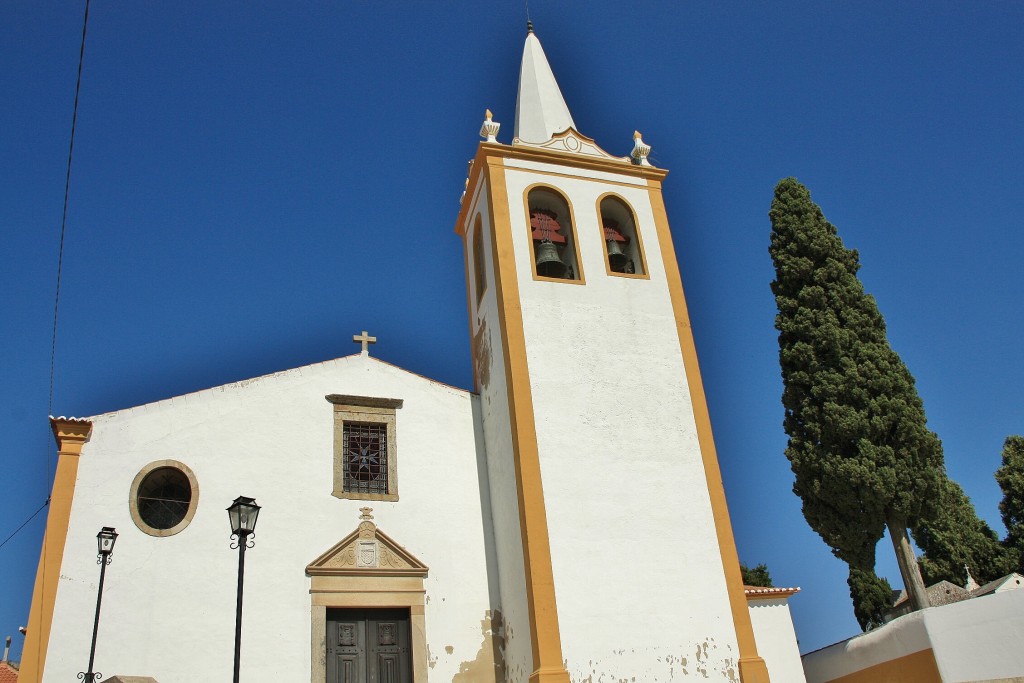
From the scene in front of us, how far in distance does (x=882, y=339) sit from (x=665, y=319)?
363 cm

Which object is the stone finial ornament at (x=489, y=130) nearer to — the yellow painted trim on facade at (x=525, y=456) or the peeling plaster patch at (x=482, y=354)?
the yellow painted trim on facade at (x=525, y=456)

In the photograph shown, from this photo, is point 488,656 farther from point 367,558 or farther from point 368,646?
point 367,558

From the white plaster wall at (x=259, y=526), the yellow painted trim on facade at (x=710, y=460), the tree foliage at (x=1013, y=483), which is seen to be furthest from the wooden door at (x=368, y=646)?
the tree foliage at (x=1013, y=483)

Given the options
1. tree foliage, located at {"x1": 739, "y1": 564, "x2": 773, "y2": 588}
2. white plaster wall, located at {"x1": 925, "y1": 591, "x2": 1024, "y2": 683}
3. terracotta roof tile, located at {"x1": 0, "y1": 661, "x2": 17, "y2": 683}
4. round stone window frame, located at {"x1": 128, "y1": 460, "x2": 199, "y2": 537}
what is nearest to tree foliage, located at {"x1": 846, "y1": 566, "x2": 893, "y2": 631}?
tree foliage, located at {"x1": 739, "y1": 564, "x2": 773, "y2": 588}

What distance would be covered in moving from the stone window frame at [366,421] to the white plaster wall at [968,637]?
7000mm

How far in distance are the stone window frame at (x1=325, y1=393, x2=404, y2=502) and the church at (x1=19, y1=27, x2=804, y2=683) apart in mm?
32

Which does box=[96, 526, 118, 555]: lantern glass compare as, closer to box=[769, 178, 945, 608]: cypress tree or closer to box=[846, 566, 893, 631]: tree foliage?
box=[769, 178, 945, 608]: cypress tree

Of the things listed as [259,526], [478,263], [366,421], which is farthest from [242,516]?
[478,263]

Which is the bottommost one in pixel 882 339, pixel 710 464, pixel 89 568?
pixel 89 568

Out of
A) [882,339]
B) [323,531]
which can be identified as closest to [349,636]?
[323,531]

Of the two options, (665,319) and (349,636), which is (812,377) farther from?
(349,636)

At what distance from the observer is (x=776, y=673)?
38.1 ft

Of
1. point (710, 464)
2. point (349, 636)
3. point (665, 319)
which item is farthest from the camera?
point (665, 319)

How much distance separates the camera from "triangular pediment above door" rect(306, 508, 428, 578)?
11.1 meters
